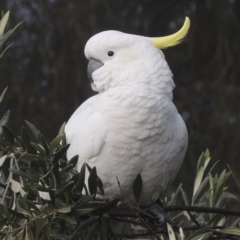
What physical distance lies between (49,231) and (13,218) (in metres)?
0.07

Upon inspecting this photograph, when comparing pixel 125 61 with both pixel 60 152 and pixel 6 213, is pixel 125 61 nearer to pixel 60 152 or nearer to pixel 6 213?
pixel 60 152

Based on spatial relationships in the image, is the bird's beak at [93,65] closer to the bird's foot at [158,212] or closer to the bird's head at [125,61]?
the bird's head at [125,61]

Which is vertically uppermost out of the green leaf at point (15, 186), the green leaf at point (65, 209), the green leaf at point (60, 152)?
the green leaf at point (60, 152)

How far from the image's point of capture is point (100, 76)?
1.56 metres

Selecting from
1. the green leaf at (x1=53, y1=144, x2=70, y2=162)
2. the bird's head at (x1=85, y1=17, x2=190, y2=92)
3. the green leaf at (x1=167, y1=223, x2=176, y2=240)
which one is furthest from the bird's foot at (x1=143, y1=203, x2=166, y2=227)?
the green leaf at (x1=53, y1=144, x2=70, y2=162)

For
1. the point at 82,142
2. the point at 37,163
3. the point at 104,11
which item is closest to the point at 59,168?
the point at 37,163

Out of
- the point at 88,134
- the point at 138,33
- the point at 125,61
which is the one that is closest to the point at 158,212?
the point at 88,134

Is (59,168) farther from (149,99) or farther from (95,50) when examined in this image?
(95,50)

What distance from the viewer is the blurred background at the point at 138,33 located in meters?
3.07

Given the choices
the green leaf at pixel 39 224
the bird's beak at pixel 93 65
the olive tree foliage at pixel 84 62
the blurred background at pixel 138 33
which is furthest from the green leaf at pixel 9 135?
the blurred background at pixel 138 33

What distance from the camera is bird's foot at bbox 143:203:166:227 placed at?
5.13ft

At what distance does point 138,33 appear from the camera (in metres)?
3.10

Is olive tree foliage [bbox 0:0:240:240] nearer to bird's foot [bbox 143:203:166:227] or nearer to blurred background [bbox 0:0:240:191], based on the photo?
blurred background [bbox 0:0:240:191]

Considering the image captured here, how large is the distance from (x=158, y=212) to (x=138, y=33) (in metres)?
1.64
